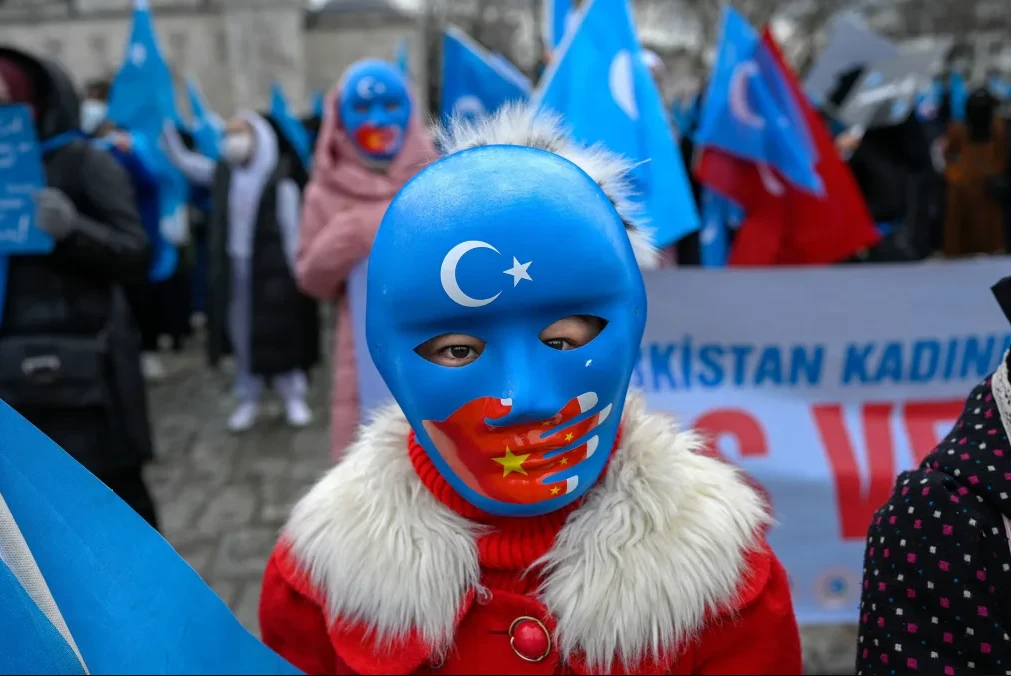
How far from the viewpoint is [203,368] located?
7094 mm

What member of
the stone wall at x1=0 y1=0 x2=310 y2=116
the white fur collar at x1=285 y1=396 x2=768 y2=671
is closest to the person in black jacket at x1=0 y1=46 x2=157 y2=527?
the white fur collar at x1=285 y1=396 x2=768 y2=671

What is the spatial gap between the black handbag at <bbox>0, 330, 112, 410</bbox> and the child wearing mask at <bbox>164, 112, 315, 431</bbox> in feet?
7.39

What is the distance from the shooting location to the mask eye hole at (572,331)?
1191 mm

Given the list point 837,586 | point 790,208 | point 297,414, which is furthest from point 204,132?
point 837,586

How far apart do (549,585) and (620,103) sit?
2122 millimetres

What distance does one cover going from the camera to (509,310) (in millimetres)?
1150

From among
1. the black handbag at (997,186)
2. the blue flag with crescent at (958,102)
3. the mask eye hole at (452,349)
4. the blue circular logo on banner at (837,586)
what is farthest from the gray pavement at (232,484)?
the blue flag with crescent at (958,102)

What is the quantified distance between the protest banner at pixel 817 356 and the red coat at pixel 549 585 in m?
1.44

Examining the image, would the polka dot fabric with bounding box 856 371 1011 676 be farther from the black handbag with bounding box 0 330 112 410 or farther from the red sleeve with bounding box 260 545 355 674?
the black handbag with bounding box 0 330 112 410

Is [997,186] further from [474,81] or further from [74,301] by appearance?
[74,301]

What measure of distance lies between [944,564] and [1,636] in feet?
3.51

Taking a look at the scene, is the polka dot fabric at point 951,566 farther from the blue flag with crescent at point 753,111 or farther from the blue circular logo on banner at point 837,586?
the blue flag with crescent at point 753,111

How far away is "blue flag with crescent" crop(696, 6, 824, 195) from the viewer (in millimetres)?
3709

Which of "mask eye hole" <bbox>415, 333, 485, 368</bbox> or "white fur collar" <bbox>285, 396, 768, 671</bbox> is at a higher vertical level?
"mask eye hole" <bbox>415, 333, 485, 368</bbox>
